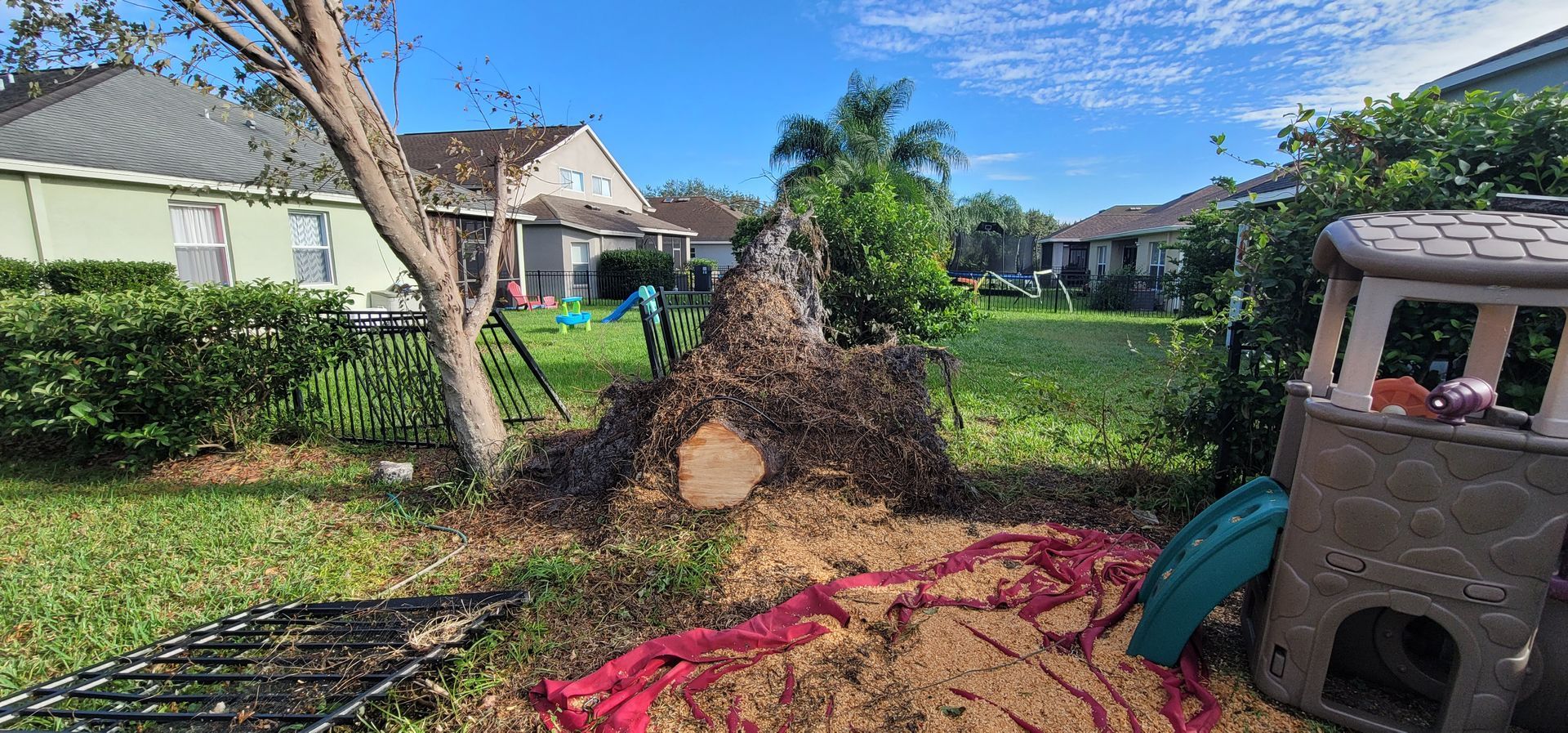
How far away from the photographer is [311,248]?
12820mm

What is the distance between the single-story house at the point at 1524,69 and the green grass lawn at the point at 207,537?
6841 millimetres

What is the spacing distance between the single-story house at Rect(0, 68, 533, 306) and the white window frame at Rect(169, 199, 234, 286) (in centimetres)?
2

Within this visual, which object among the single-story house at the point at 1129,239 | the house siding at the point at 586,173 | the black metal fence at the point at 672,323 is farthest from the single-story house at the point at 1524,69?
the house siding at the point at 586,173

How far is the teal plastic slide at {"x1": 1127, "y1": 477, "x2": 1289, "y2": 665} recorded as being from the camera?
6.58 ft

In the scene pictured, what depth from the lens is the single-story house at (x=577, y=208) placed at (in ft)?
70.2

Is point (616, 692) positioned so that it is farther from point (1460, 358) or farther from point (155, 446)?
point (155, 446)

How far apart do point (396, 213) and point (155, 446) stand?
299cm

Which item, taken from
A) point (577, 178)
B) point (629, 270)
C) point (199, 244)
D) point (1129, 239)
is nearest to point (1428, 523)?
point (199, 244)

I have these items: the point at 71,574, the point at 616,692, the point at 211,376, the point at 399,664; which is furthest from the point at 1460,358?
the point at 211,376

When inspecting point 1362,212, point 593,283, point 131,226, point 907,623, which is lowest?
point 907,623

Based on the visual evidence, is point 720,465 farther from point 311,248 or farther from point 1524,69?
point 311,248

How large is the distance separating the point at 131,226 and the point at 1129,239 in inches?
1089

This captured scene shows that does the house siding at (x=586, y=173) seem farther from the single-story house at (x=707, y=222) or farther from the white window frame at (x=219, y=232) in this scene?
the white window frame at (x=219, y=232)

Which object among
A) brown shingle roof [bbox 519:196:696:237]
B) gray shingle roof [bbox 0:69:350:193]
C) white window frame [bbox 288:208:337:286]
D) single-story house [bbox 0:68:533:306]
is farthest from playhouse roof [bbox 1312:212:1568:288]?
brown shingle roof [bbox 519:196:696:237]
